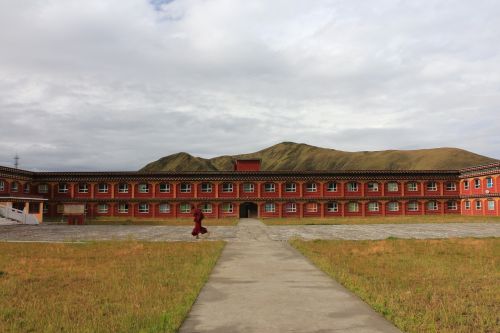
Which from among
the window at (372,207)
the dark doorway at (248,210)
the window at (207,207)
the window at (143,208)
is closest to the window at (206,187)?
the window at (207,207)

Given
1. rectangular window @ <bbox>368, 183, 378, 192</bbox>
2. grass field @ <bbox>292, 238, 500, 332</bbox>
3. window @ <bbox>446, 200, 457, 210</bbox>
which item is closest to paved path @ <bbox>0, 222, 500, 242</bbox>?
grass field @ <bbox>292, 238, 500, 332</bbox>

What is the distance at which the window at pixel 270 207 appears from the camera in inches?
2231

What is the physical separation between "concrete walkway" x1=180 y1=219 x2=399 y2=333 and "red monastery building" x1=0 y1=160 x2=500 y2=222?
43.2 metres

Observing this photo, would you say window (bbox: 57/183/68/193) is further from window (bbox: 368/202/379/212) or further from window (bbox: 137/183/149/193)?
window (bbox: 368/202/379/212)

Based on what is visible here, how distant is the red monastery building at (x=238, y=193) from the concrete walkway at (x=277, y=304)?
142 ft

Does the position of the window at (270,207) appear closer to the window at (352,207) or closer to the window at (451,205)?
the window at (352,207)

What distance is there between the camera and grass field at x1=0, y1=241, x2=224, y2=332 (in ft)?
24.1

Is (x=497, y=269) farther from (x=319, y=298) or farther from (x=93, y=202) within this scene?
(x=93, y=202)

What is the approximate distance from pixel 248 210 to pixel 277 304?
5114 cm

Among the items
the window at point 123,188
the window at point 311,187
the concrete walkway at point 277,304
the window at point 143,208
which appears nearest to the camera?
the concrete walkway at point 277,304

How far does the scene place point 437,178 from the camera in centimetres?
5866

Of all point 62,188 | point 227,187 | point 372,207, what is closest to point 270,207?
point 227,187

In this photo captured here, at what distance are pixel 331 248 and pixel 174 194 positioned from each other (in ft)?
133

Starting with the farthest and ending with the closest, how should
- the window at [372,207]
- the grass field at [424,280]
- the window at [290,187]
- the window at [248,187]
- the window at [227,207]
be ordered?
the window at [372,207]
the window at [290,187]
the window at [248,187]
the window at [227,207]
the grass field at [424,280]
